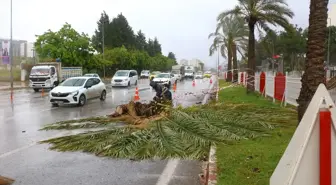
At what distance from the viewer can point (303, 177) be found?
2561 millimetres

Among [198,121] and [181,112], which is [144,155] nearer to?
[198,121]

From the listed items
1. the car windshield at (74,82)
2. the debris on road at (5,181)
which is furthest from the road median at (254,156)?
the car windshield at (74,82)

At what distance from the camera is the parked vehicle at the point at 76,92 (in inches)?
691

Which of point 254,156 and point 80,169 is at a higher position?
point 254,156

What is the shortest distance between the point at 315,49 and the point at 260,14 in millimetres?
14827

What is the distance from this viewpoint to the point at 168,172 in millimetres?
6145

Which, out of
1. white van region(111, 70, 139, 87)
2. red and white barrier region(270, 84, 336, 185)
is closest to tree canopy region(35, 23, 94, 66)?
white van region(111, 70, 139, 87)

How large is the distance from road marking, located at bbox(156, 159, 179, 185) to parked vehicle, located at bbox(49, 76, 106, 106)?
1175cm

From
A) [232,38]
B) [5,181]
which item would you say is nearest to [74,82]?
[5,181]

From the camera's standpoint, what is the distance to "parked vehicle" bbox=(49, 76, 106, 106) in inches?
691

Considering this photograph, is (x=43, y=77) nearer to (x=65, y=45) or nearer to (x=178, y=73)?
(x=65, y=45)

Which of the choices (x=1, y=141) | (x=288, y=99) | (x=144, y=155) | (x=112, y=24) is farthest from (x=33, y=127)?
(x=112, y=24)

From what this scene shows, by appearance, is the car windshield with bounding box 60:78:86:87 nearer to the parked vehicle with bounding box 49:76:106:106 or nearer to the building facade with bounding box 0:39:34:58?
the parked vehicle with bounding box 49:76:106:106

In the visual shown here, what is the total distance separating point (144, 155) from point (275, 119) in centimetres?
469
